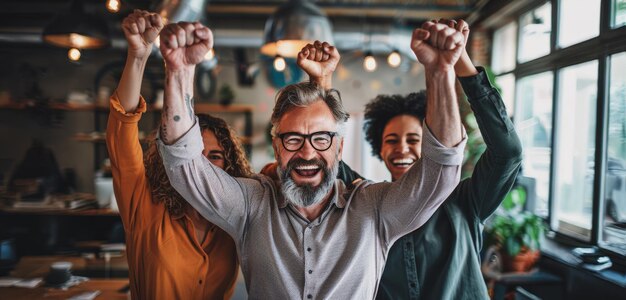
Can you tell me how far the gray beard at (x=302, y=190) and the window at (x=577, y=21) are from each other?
326cm

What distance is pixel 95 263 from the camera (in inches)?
143

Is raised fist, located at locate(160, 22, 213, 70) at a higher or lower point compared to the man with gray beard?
higher

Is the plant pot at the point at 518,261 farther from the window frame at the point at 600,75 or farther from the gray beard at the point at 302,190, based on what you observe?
the gray beard at the point at 302,190

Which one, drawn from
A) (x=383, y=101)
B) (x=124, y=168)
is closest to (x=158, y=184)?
(x=124, y=168)

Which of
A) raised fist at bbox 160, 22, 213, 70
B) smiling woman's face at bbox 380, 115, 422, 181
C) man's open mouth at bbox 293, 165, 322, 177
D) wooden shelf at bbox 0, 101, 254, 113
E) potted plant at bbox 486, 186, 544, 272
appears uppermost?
wooden shelf at bbox 0, 101, 254, 113

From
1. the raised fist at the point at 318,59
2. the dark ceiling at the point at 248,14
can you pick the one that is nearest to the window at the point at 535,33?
the dark ceiling at the point at 248,14

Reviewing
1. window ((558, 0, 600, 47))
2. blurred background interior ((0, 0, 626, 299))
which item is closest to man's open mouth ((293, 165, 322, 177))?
blurred background interior ((0, 0, 626, 299))

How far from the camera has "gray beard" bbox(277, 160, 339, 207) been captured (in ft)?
4.80

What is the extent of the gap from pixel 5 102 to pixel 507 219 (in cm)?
614

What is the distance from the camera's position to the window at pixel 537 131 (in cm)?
458

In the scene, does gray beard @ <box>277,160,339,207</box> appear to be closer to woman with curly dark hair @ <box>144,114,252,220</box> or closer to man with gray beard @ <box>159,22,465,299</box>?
man with gray beard @ <box>159,22,465,299</box>

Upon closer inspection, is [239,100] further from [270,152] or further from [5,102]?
[5,102]

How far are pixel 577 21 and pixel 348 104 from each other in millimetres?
3421

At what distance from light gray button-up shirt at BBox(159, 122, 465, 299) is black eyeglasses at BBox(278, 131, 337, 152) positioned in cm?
17
